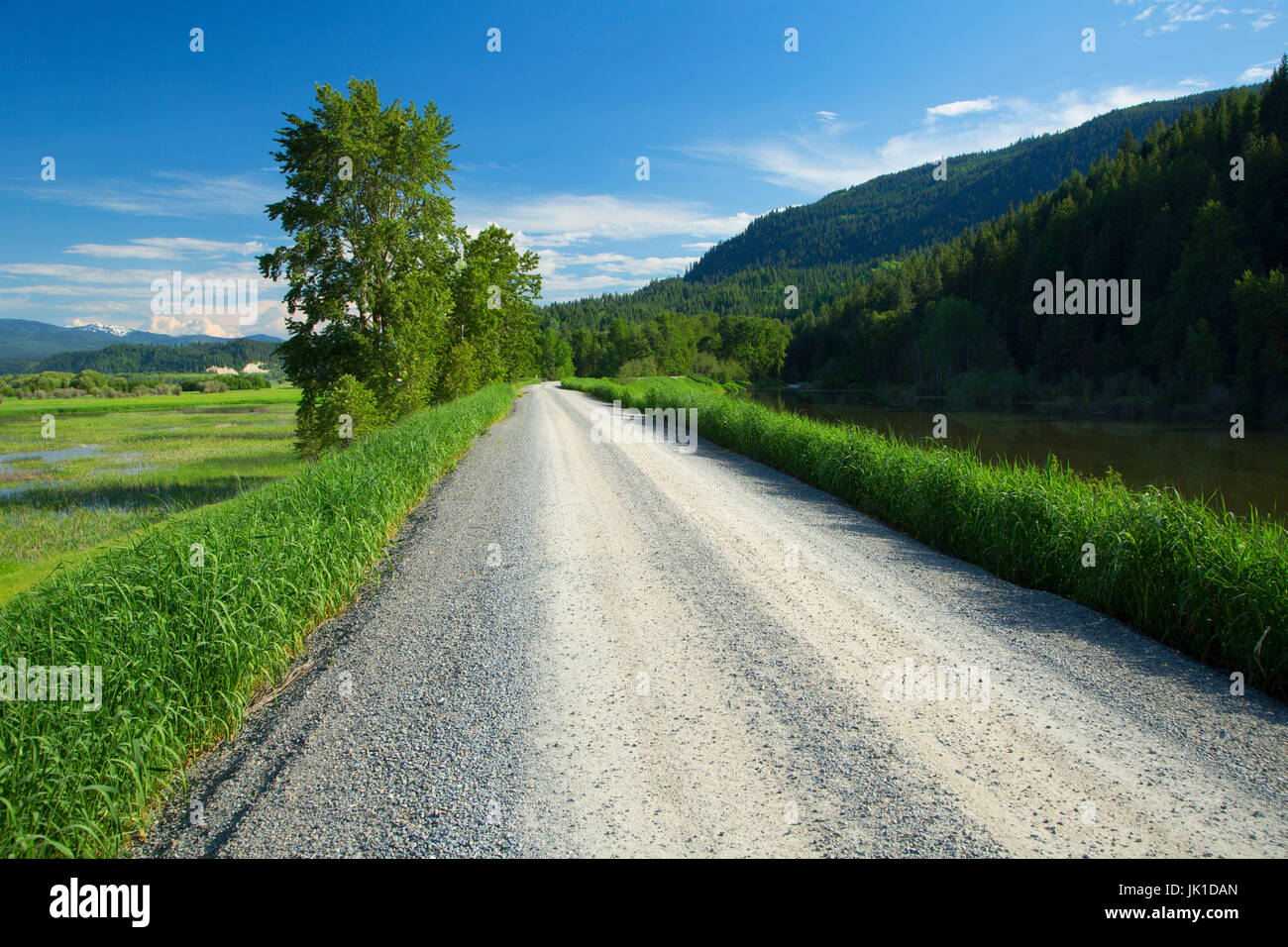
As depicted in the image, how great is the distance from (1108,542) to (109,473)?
3148cm

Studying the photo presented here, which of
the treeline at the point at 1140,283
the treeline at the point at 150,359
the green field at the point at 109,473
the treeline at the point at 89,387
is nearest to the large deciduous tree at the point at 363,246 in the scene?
the green field at the point at 109,473

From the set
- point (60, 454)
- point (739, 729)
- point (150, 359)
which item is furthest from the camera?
point (150, 359)

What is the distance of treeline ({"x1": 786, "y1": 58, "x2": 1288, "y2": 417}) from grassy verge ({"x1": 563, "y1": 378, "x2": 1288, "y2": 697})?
38.9m

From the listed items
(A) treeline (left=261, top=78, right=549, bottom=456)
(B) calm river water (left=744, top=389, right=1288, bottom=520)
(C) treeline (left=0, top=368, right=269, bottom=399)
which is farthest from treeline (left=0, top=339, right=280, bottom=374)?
(B) calm river water (left=744, top=389, right=1288, bottom=520)

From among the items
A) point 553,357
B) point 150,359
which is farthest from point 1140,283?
point 150,359

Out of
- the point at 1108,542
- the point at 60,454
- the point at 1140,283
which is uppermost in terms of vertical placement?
the point at 1140,283

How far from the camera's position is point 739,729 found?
13.8ft

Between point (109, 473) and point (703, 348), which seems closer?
point (109, 473)

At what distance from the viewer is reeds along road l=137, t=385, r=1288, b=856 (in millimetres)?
3234

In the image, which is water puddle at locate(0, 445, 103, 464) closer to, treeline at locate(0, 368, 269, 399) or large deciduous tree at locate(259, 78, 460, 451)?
large deciduous tree at locate(259, 78, 460, 451)

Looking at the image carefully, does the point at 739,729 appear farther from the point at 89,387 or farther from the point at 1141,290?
the point at 89,387

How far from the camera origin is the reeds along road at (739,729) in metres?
3.23

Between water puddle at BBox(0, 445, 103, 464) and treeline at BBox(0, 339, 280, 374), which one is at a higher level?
treeline at BBox(0, 339, 280, 374)
